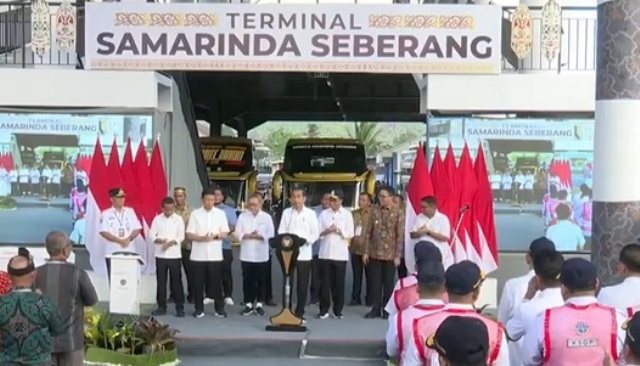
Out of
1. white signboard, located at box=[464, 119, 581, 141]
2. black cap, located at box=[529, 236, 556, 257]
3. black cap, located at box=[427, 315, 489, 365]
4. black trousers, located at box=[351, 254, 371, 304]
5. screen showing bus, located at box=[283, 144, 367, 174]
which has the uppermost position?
white signboard, located at box=[464, 119, 581, 141]

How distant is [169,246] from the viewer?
1236 cm

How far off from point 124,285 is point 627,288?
7.66 m

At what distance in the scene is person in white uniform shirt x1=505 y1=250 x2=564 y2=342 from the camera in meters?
5.38

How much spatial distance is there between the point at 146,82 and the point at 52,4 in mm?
2228

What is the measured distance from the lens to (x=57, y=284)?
22.4 feet

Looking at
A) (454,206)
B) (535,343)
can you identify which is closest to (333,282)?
(454,206)

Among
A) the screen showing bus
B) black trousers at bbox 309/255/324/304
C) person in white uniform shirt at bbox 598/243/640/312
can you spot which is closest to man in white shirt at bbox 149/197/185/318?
black trousers at bbox 309/255/324/304

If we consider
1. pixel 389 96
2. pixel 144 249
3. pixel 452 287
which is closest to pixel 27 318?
pixel 452 287

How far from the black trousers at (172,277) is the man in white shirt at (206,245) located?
0.20 m

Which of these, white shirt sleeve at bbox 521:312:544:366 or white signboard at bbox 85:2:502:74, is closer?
white shirt sleeve at bbox 521:312:544:366

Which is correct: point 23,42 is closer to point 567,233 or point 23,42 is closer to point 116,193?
point 116,193

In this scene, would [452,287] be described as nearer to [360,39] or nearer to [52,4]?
[360,39]

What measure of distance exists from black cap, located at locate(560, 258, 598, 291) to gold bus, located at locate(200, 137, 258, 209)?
1777cm

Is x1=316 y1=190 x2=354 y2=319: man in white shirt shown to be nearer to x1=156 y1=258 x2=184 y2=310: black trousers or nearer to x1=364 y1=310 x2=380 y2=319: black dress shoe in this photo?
x1=364 y1=310 x2=380 y2=319: black dress shoe
